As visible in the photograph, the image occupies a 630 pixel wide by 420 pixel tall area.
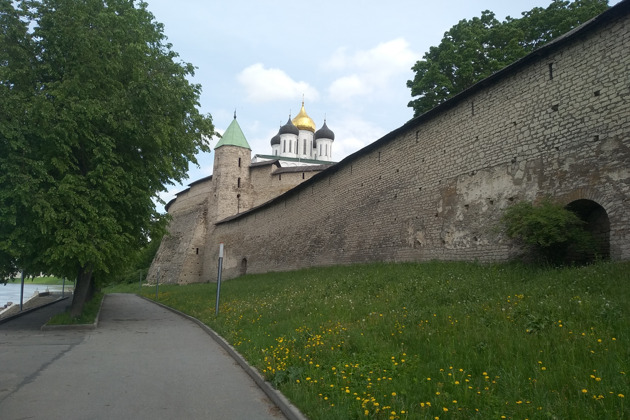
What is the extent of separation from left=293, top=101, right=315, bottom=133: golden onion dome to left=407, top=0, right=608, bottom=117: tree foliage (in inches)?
1915

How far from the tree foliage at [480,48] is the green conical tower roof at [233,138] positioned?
2368cm

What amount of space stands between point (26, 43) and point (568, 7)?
23.0 metres

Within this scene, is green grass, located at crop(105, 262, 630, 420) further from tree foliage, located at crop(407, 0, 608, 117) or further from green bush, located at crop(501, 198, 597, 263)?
tree foliage, located at crop(407, 0, 608, 117)

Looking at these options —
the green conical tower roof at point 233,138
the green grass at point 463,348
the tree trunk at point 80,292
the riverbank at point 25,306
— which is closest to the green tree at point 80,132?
the tree trunk at point 80,292

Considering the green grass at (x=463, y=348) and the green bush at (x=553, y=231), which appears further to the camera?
the green bush at (x=553, y=231)

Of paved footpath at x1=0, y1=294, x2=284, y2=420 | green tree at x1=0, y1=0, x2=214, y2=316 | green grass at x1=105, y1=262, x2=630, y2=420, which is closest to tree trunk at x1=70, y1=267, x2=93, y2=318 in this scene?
green tree at x1=0, y1=0, x2=214, y2=316

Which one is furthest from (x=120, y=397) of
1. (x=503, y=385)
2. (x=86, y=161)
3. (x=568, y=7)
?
(x=568, y=7)

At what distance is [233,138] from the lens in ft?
153

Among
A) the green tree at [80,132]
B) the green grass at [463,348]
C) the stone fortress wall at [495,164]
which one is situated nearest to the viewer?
the green grass at [463,348]

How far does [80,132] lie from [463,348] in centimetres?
1141

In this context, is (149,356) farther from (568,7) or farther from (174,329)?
(568,7)

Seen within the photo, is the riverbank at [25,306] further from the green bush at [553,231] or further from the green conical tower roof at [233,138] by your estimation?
the green conical tower roof at [233,138]

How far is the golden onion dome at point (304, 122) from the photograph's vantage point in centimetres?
7494

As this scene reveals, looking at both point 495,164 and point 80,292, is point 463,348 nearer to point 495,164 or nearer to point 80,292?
point 495,164
